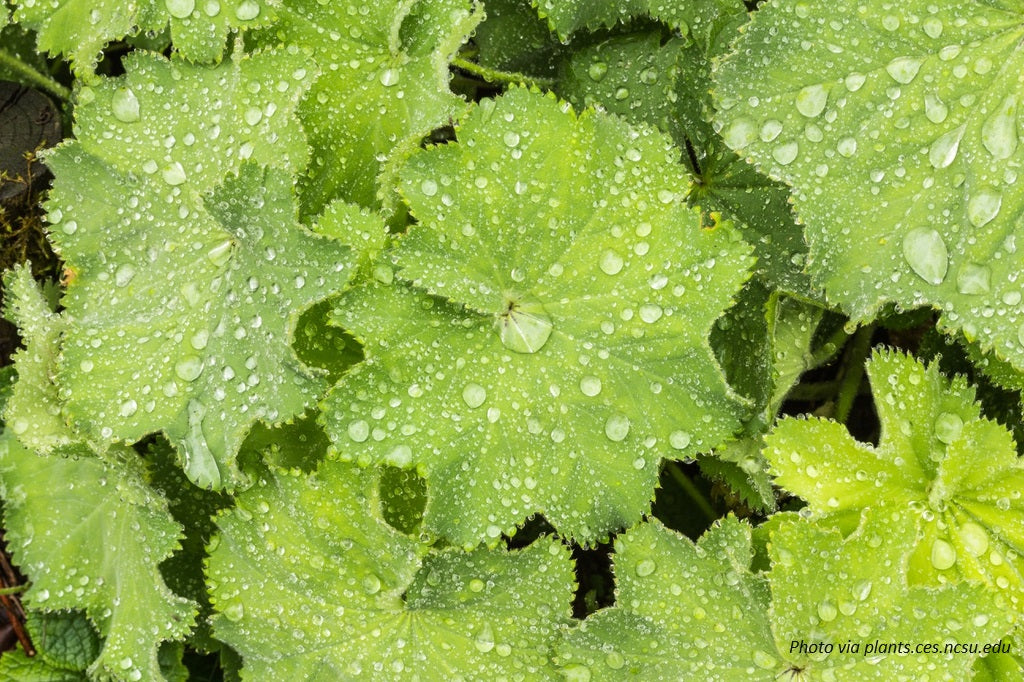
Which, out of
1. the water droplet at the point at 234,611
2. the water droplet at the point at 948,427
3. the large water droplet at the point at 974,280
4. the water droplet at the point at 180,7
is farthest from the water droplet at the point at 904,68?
the water droplet at the point at 234,611

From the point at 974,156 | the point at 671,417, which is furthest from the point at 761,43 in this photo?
the point at 671,417

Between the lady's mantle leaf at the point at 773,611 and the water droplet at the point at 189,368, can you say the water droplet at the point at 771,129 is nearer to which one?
the lady's mantle leaf at the point at 773,611

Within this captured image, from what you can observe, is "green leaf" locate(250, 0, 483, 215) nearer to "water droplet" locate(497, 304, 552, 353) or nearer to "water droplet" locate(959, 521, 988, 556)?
"water droplet" locate(497, 304, 552, 353)

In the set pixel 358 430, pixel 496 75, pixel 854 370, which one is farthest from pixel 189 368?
pixel 854 370

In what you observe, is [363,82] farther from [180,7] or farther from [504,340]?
[504,340]

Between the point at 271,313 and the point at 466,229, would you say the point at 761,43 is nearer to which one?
the point at 466,229

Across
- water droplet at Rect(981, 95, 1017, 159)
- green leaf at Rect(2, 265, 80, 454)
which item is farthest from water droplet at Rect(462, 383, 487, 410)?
water droplet at Rect(981, 95, 1017, 159)
